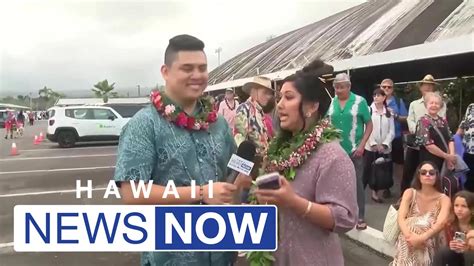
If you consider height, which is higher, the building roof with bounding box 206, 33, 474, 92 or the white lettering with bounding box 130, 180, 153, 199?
the building roof with bounding box 206, 33, 474, 92

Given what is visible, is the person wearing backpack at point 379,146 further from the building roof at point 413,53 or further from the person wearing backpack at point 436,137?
the person wearing backpack at point 436,137

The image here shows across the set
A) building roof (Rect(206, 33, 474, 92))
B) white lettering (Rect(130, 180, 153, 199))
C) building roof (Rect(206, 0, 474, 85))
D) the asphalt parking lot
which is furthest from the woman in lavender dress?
building roof (Rect(206, 33, 474, 92))

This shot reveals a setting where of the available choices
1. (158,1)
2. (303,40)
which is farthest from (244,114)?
(158,1)

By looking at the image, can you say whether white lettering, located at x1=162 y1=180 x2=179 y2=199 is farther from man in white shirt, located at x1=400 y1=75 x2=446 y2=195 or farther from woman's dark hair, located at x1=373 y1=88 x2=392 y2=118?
woman's dark hair, located at x1=373 y1=88 x2=392 y2=118

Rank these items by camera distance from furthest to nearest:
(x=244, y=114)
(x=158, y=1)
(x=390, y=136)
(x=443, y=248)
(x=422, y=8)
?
(x=390, y=136), (x=422, y=8), (x=244, y=114), (x=443, y=248), (x=158, y=1)

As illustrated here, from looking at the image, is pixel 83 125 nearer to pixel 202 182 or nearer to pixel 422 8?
pixel 422 8

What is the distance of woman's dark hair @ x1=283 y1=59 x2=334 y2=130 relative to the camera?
4.35ft

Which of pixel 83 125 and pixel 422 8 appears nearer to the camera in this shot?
pixel 422 8

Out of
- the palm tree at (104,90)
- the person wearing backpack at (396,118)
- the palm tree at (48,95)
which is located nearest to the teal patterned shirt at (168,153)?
the palm tree at (104,90)

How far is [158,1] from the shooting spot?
7.18 feet

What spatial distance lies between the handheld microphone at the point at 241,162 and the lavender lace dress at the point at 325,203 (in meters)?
0.16

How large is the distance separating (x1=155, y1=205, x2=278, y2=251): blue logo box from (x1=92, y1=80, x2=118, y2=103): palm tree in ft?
2.62

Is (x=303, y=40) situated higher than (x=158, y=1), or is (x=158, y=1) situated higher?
(x=158, y=1)

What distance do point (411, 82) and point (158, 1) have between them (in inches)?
147
